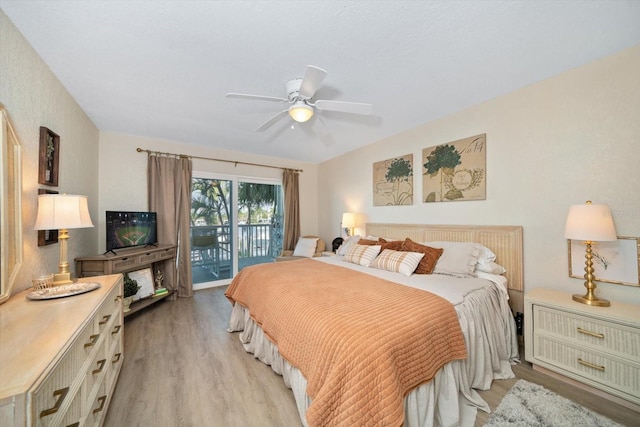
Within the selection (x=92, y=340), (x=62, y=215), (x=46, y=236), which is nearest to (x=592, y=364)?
(x=92, y=340)

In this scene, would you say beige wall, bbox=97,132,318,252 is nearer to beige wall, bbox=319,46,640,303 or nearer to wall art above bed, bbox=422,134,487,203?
wall art above bed, bbox=422,134,487,203

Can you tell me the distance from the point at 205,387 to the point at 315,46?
2.64 meters

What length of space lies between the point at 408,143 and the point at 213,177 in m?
3.29

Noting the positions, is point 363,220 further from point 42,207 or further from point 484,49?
point 42,207

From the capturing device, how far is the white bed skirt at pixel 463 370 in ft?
4.44

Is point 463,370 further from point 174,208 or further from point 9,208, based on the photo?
point 174,208

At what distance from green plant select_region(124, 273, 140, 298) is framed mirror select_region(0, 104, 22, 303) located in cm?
163

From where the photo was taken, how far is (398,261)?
8.32ft

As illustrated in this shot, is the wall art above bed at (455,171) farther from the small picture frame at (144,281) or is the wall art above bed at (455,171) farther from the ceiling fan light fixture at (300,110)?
the small picture frame at (144,281)

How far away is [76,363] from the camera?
107 cm

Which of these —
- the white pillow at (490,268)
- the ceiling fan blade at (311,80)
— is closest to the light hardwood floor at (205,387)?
the white pillow at (490,268)

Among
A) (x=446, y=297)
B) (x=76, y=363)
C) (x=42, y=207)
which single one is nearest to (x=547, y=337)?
(x=446, y=297)

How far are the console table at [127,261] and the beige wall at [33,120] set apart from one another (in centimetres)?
17

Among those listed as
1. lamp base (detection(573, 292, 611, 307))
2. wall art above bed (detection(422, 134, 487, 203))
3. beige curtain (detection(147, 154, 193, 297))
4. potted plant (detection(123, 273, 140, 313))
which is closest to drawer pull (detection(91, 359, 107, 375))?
potted plant (detection(123, 273, 140, 313))
